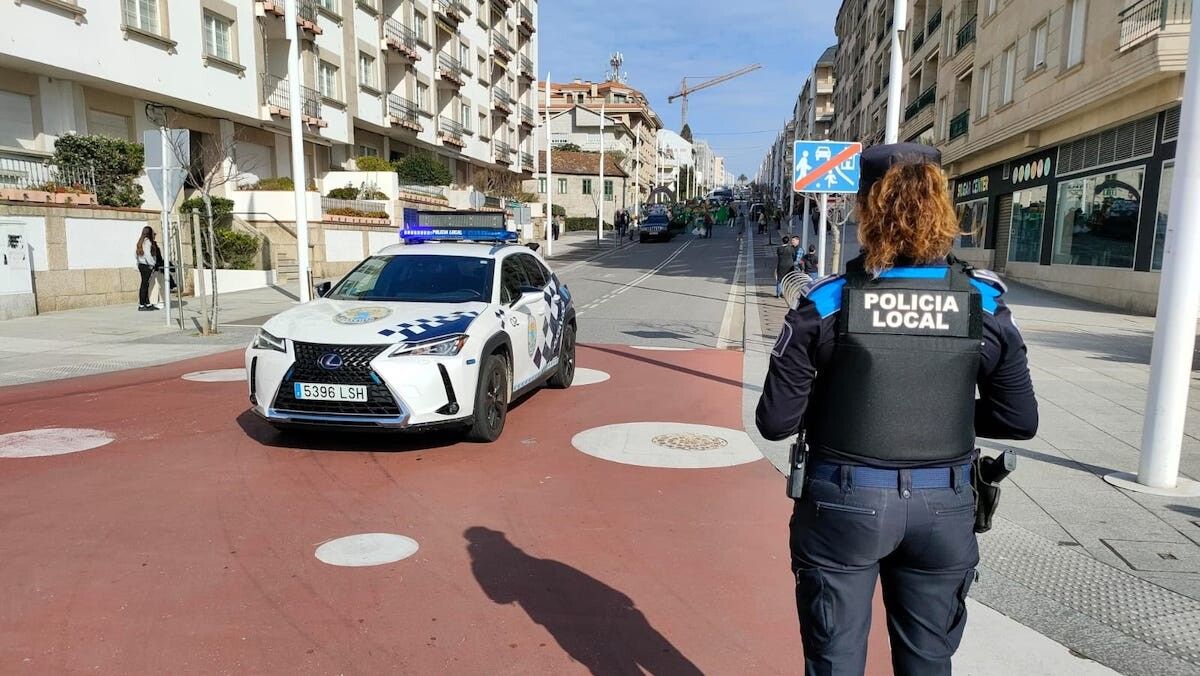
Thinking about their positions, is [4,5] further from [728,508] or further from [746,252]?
[746,252]

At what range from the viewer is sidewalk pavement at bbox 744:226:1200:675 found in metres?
3.36

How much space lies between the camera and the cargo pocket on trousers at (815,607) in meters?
2.13

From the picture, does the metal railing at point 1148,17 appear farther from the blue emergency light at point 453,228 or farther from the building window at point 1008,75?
the blue emergency light at point 453,228

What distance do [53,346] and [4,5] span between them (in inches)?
357

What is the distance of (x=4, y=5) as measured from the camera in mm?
15758

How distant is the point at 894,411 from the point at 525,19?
59363 mm

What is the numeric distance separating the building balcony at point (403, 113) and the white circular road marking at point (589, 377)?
27269 mm

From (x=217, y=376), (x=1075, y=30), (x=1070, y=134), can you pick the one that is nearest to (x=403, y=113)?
(x=1075, y=30)

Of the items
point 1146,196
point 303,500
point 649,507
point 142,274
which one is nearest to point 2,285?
point 142,274

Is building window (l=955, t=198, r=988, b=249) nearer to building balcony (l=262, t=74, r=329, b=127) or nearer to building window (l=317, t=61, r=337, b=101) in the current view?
building balcony (l=262, t=74, r=329, b=127)

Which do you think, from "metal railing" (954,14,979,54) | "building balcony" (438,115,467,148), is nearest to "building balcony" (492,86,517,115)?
"building balcony" (438,115,467,148)

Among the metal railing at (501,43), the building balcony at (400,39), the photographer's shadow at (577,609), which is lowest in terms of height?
the photographer's shadow at (577,609)

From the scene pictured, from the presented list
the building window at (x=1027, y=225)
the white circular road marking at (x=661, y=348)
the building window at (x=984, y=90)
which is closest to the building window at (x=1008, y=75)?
the building window at (x=984, y=90)

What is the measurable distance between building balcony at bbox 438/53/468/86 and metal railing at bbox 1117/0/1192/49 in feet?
105
